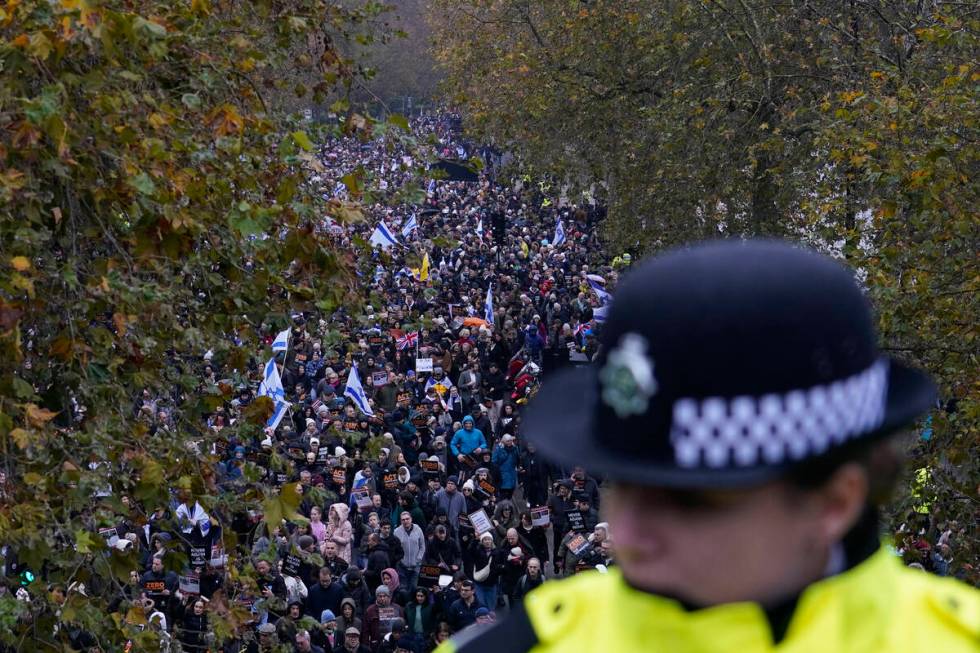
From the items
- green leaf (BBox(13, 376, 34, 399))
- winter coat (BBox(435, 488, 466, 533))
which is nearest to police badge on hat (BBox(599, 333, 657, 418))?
green leaf (BBox(13, 376, 34, 399))

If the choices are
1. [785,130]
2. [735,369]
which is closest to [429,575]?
[785,130]

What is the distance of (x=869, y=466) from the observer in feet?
5.14

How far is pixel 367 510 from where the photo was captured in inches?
634

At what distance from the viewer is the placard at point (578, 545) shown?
13.0m

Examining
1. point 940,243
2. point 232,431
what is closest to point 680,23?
point 940,243

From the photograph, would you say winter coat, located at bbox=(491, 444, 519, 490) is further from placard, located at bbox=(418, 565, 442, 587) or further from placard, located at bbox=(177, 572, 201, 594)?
placard, located at bbox=(177, 572, 201, 594)

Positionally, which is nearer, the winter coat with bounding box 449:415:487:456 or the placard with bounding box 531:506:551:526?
the placard with bounding box 531:506:551:526

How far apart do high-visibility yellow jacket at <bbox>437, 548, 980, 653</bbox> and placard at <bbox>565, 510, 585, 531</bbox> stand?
13209mm

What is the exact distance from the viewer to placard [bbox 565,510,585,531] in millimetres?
14812

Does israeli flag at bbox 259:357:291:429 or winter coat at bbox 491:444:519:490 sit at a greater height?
israeli flag at bbox 259:357:291:429

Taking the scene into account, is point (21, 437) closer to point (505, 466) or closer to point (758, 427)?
point (758, 427)

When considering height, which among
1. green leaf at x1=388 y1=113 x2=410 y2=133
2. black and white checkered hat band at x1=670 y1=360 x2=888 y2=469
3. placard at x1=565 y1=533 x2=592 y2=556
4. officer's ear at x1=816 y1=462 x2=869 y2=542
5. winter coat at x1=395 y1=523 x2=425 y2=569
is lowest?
winter coat at x1=395 y1=523 x2=425 y2=569

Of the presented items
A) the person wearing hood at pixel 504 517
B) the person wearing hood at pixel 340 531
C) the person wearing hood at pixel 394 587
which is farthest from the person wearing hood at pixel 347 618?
the person wearing hood at pixel 504 517

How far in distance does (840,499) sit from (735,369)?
0.67 feet
